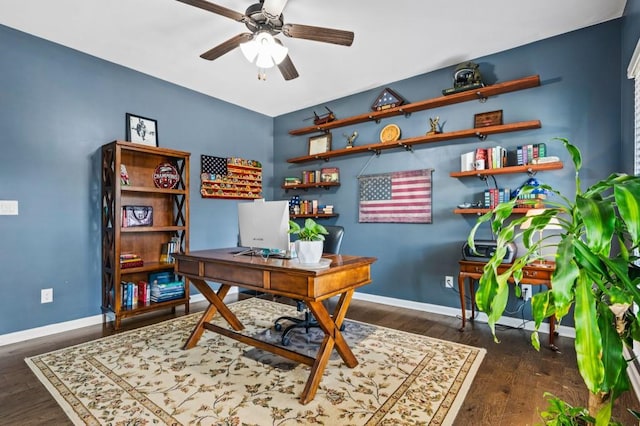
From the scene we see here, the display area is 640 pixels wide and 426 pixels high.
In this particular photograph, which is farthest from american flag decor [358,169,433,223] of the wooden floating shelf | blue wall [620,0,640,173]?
blue wall [620,0,640,173]

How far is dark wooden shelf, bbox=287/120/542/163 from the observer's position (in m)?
2.99

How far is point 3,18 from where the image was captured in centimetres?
265

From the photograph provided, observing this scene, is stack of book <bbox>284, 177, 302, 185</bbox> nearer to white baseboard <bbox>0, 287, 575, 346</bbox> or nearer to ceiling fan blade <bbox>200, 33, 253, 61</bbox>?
white baseboard <bbox>0, 287, 575, 346</bbox>

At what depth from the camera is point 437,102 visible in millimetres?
3475

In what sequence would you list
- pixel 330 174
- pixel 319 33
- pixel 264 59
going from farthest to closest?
pixel 330 174, pixel 264 59, pixel 319 33

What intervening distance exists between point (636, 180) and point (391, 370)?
5.98 feet

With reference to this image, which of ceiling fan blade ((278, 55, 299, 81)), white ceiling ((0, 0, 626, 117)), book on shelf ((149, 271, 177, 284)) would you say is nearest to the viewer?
white ceiling ((0, 0, 626, 117))

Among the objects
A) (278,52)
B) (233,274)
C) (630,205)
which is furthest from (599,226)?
(278,52)

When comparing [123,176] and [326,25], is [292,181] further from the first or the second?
[326,25]

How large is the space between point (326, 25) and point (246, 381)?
9.39ft

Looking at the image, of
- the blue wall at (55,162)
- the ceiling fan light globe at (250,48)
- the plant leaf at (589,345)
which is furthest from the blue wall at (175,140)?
the plant leaf at (589,345)

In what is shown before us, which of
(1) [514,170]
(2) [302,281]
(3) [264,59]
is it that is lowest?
(2) [302,281]

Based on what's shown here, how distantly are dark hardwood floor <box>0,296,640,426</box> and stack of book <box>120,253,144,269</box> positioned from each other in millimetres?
572

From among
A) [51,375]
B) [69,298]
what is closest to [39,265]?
[69,298]
